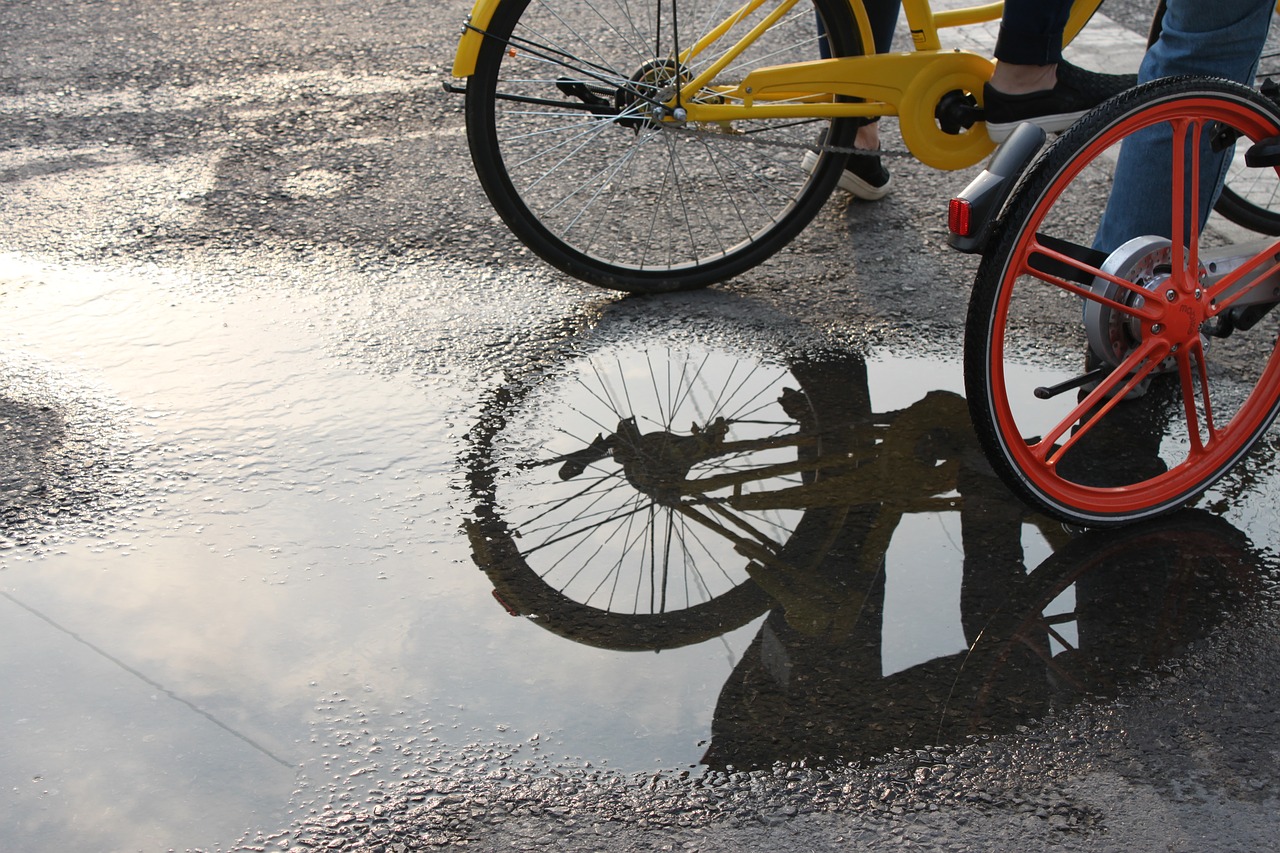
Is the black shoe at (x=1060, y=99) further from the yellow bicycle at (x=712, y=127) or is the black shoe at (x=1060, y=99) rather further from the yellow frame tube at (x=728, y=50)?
the yellow frame tube at (x=728, y=50)

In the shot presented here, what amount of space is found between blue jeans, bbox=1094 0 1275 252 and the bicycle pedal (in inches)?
14.7

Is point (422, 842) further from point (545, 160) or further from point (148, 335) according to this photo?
point (545, 160)

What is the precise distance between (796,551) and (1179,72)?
1.47 meters

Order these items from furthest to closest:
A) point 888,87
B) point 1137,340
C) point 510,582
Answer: point 888,87 < point 1137,340 < point 510,582

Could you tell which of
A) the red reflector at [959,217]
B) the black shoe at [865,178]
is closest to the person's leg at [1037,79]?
the black shoe at [865,178]

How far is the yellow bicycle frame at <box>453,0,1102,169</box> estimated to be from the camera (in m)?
3.47

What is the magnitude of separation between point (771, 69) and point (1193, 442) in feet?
5.03

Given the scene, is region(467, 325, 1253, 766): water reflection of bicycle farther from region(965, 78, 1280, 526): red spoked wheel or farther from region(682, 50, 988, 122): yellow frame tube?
region(682, 50, 988, 122): yellow frame tube

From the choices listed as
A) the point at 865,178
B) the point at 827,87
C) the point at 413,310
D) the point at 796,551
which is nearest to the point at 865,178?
the point at 865,178

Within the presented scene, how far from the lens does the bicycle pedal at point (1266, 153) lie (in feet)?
8.38

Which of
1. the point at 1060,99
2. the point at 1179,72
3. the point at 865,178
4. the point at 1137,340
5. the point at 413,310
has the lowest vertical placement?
the point at 1137,340

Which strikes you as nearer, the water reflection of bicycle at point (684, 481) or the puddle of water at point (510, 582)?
the puddle of water at point (510, 582)

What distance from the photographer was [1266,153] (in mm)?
2557

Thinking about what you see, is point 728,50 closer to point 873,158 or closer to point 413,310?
point 873,158
